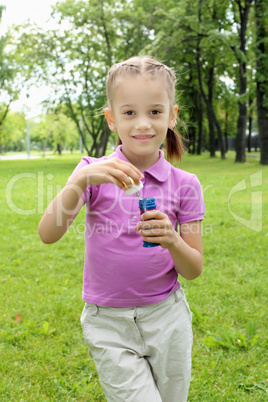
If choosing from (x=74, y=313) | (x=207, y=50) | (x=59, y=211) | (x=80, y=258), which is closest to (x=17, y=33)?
(x=207, y=50)

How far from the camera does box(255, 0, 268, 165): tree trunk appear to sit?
15891 millimetres

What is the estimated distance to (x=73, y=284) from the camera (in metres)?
4.58

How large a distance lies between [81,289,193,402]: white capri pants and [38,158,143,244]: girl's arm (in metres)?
0.42

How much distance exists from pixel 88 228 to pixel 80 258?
374cm

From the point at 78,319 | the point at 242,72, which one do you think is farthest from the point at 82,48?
the point at 78,319

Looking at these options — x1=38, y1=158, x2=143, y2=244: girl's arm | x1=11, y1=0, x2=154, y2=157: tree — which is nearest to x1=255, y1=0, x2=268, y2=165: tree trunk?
x1=11, y1=0, x2=154, y2=157: tree

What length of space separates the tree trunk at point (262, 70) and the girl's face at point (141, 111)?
15594 mm

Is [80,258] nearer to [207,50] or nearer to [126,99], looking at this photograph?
[126,99]

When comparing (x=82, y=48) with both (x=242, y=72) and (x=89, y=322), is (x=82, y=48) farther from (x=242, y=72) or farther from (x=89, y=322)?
(x=89, y=322)

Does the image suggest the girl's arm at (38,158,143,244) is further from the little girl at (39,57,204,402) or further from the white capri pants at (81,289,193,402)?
the white capri pants at (81,289,193,402)

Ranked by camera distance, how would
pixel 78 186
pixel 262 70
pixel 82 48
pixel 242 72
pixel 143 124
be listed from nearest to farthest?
pixel 78 186, pixel 143 124, pixel 262 70, pixel 242 72, pixel 82 48

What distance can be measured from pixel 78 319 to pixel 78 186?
248 centimetres

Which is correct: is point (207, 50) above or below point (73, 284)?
above

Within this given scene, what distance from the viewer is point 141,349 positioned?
176 centimetres
